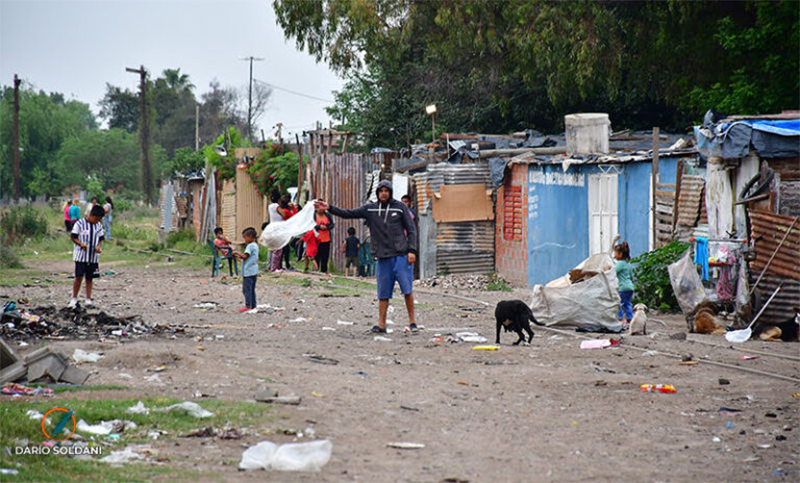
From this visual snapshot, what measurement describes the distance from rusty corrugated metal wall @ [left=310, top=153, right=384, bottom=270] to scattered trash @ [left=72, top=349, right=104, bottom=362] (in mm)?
13647

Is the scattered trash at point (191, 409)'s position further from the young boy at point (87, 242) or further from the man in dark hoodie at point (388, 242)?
the young boy at point (87, 242)

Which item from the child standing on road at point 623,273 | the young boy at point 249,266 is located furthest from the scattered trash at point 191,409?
the child standing on road at point 623,273

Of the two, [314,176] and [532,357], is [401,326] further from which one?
[314,176]

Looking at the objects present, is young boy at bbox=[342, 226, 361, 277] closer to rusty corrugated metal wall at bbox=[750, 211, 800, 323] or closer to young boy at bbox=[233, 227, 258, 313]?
young boy at bbox=[233, 227, 258, 313]

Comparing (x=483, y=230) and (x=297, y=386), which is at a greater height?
(x=483, y=230)

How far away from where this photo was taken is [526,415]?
7207 millimetres

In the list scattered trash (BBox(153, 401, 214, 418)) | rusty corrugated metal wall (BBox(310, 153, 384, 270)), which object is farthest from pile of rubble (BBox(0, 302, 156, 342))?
rusty corrugated metal wall (BBox(310, 153, 384, 270))

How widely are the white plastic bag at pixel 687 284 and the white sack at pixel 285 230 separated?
834 centimetres

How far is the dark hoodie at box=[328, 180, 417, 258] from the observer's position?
11438mm

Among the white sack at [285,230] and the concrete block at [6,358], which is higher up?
the white sack at [285,230]

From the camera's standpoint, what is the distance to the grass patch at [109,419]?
527cm

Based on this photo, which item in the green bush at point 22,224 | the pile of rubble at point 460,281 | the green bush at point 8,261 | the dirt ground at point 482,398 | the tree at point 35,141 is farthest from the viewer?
the tree at point 35,141

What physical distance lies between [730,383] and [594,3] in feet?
55.8

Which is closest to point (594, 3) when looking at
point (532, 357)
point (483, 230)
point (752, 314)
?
point (483, 230)
